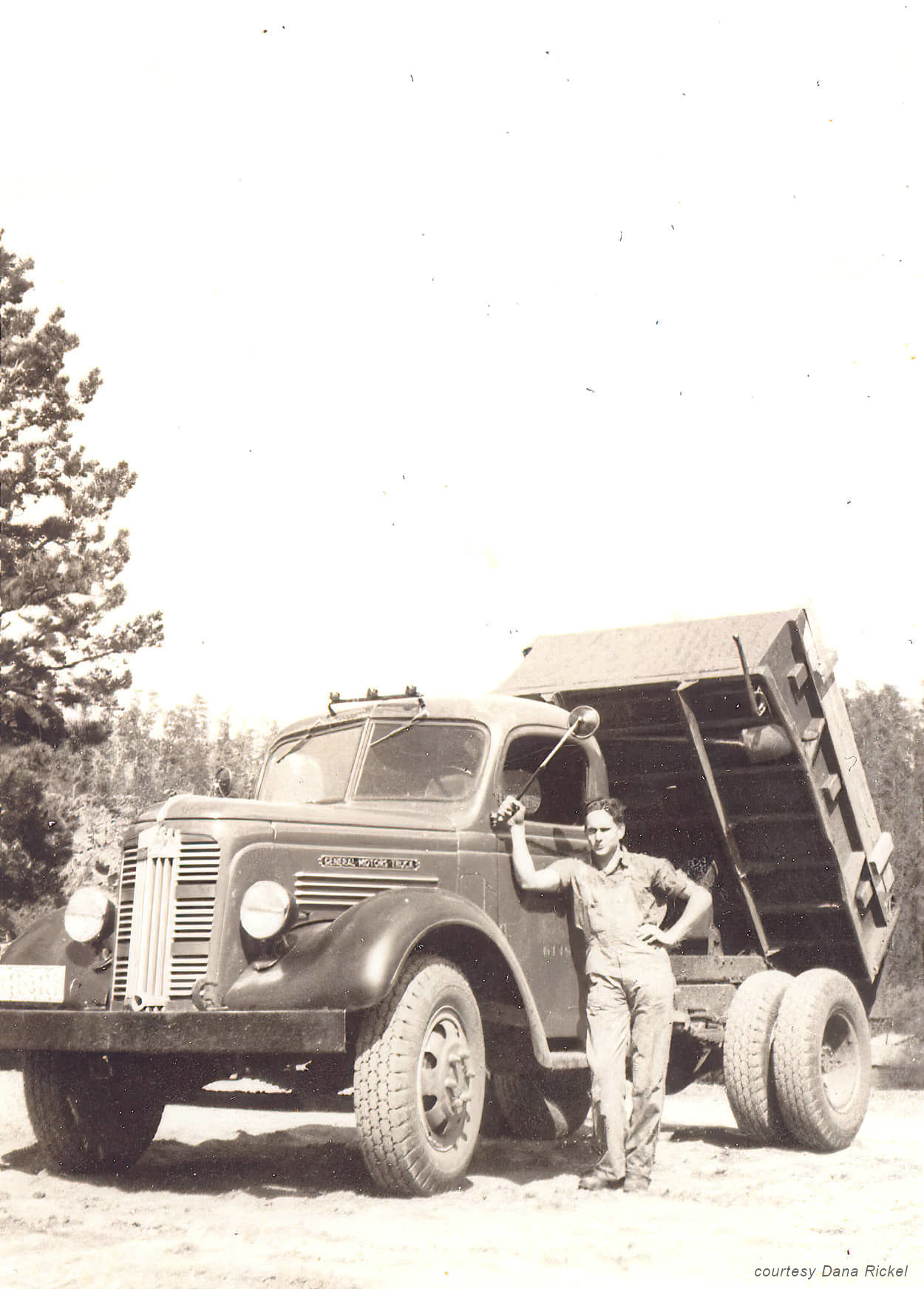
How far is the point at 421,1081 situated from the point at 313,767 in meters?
2.12

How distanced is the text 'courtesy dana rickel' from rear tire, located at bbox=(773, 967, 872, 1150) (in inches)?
120

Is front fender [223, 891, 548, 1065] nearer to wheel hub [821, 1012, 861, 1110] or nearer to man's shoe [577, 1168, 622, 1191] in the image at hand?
man's shoe [577, 1168, 622, 1191]

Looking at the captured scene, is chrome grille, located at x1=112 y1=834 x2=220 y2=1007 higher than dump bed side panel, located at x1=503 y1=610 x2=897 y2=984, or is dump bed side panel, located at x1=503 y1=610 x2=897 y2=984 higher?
dump bed side panel, located at x1=503 y1=610 x2=897 y2=984

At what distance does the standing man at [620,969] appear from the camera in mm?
6445

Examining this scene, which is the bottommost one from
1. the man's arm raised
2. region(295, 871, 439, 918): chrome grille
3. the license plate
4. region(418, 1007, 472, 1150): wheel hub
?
region(418, 1007, 472, 1150): wheel hub

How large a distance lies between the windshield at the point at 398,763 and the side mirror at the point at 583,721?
430 millimetres

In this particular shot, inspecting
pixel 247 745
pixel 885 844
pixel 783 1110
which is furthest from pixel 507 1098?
pixel 247 745

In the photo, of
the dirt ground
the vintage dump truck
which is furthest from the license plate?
the dirt ground

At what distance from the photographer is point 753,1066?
788 centimetres

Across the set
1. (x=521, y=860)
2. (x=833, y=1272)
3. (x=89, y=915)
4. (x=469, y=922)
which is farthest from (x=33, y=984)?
(x=833, y=1272)

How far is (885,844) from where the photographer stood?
29.5ft

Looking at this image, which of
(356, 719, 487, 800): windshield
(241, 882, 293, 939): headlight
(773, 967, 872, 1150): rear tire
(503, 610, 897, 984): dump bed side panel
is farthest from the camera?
(503, 610, 897, 984): dump bed side panel

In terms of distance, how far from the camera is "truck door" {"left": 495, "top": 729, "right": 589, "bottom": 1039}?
7.12 m

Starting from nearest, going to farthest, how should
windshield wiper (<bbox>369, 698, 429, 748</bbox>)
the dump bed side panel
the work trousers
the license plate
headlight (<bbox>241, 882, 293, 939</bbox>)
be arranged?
headlight (<bbox>241, 882, 293, 939</bbox>) < the work trousers < the license plate < windshield wiper (<bbox>369, 698, 429, 748</bbox>) < the dump bed side panel
